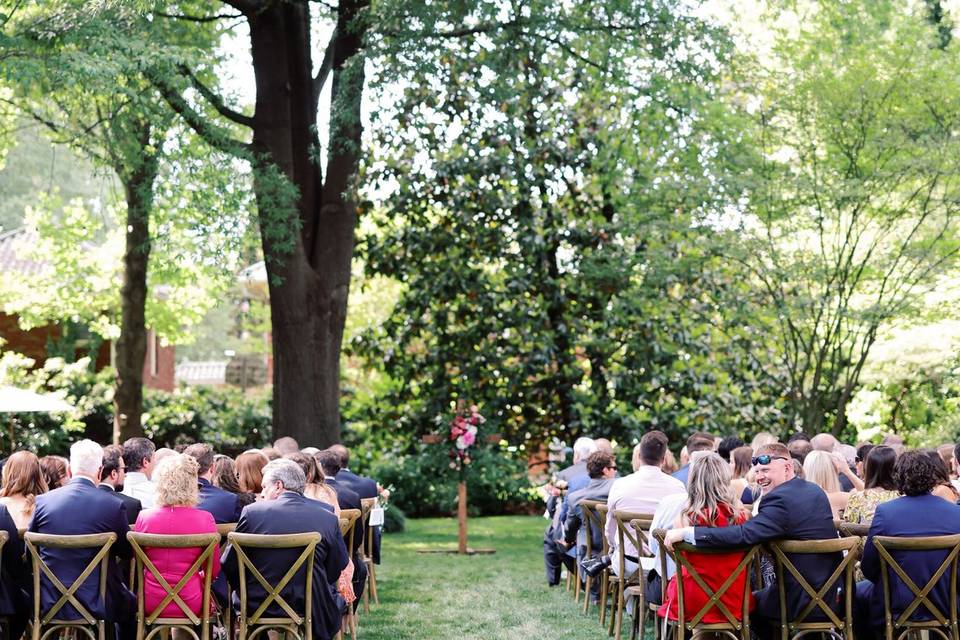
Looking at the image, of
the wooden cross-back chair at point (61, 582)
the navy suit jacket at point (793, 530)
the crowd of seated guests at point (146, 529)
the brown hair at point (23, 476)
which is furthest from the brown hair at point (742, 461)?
the brown hair at point (23, 476)

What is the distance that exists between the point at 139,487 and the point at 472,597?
13.7ft

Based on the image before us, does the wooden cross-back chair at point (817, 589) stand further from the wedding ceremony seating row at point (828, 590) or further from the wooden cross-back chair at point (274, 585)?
the wooden cross-back chair at point (274, 585)

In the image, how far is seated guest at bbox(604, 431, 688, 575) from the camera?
9.20 metres

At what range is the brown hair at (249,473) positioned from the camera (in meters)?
8.49

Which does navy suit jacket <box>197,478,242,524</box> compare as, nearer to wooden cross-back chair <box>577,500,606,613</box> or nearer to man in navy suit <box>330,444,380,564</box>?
man in navy suit <box>330,444,380,564</box>

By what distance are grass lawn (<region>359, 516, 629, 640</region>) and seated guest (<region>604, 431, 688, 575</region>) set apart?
3.83ft

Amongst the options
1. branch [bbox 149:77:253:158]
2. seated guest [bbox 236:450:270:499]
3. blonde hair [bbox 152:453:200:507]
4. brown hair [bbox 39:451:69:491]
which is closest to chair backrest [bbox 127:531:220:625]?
blonde hair [bbox 152:453:200:507]

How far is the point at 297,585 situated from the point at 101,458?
5.41 ft

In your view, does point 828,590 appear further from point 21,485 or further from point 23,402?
point 23,402

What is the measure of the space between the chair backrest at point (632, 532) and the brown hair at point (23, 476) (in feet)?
12.9

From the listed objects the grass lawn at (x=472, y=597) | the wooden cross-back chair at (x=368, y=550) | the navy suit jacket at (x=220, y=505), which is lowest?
the grass lawn at (x=472, y=597)

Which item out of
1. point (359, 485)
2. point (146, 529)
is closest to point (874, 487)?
point (359, 485)

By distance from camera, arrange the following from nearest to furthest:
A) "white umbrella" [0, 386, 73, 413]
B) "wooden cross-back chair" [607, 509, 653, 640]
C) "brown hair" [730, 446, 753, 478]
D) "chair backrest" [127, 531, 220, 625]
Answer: "chair backrest" [127, 531, 220, 625]
"wooden cross-back chair" [607, 509, 653, 640]
"brown hair" [730, 446, 753, 478]
"white umbrella" [0, 386, 73, 413]

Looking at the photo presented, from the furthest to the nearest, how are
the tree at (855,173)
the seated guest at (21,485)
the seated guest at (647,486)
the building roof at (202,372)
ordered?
the building roof at (202,372) → the tree at (855,173) → the seated guest at (647,486) → the seated guest at (21,485)
